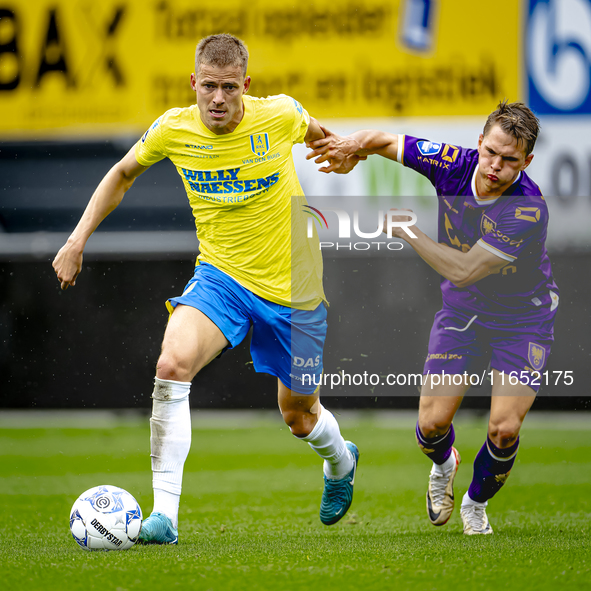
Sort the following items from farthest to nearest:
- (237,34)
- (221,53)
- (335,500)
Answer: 1. (237,34)
2. (335,500)
3. (221,53)

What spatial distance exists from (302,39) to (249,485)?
465 cm

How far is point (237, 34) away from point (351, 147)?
→ 4.56 metres

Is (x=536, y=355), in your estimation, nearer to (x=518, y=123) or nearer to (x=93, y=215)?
(x=518, y=123)

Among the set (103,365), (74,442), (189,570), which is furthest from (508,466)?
(103,365)

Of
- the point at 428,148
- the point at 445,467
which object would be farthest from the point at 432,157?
the point at 445,467

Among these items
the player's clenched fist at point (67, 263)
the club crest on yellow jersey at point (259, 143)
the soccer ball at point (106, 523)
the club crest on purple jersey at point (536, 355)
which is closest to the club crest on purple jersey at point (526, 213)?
the club crest on purple jersey at point (536, 355)

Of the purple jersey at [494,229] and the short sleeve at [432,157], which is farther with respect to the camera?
the short sleeve at [432,157]

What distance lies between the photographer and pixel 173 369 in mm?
3309

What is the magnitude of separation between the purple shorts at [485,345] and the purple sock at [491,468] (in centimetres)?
34

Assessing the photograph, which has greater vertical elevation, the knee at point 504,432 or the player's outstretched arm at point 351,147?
the player's outstretched arm at point 351,147

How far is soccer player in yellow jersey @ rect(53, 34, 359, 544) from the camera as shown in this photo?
11.7 ft

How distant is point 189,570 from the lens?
2750 millimetres

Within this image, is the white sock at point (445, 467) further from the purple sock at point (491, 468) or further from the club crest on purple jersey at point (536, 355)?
the club crest on purple jersey at point (536, 355)

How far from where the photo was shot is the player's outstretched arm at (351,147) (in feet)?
13.2
